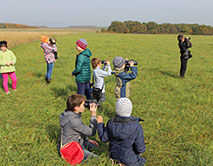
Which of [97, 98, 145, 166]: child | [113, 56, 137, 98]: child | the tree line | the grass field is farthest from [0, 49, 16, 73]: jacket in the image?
the tree line

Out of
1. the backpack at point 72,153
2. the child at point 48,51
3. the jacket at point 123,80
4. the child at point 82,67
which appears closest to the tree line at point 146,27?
the child at point 48,51

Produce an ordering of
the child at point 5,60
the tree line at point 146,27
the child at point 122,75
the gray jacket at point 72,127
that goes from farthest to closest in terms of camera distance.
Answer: the tree line at point 146,27, the child at point 5,60, the child at point 122,75, the gray jacket at point 72,127

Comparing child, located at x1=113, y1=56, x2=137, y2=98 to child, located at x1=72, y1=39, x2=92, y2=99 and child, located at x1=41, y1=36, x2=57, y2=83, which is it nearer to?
child, located at x1=72, y1=39, x2=92, y2=99

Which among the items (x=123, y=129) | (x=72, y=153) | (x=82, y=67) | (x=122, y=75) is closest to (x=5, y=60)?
(x=82, y=67)

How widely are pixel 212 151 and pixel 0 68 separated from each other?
653 centimetres

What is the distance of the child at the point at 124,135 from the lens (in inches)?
98.8

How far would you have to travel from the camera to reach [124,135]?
2.50m

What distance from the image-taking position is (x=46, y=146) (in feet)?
11.6

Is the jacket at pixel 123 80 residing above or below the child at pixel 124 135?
above

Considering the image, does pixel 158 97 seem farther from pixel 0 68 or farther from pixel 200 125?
pixel 0 68

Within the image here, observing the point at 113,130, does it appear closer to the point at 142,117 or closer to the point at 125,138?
the point at 125,138

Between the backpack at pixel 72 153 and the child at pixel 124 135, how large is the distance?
0.48 m

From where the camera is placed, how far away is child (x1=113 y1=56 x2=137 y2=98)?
12.9 ft

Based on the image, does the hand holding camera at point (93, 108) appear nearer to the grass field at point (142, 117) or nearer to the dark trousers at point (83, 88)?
the grass field at point (142, 117)
